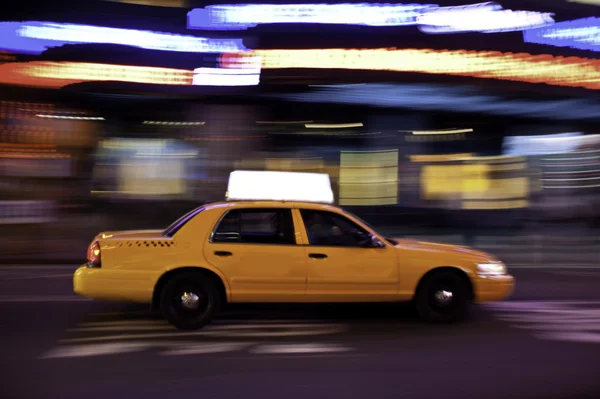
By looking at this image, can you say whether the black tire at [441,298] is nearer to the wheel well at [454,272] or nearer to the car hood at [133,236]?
the wheel well at [454,272]

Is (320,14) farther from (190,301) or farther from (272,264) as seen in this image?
Result: (190,301)

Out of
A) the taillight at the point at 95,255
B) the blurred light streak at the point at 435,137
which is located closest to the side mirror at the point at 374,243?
the taillight at the point at 95,255

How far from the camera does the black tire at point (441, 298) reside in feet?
22.7

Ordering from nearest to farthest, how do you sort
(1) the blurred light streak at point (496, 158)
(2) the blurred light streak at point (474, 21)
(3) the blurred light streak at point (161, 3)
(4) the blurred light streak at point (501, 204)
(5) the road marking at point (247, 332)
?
(5) the road marking at point (247, 332) → (2) the blurred light streak at point (474, 21) → (3) the blurred light streak at point (161, 3) → (1) the blurred light streak at point (496, 158) → (4) the blurred light streak at point (501, 204)

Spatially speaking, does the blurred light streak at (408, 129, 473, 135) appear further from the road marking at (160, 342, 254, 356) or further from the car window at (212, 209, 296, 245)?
the road marking at (160, 342, 254, 356)

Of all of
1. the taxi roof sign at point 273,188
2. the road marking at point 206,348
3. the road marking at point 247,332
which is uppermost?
the taxi roof sign at point 273,188

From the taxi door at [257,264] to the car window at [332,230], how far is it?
0.24m

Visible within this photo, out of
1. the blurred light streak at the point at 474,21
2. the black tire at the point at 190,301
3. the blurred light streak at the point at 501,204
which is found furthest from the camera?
the blurred light streak at the point at 501,204

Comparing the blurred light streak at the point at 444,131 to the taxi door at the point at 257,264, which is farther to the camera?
the blurred light streak at the point at 444,131

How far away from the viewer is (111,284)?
6.48 metres

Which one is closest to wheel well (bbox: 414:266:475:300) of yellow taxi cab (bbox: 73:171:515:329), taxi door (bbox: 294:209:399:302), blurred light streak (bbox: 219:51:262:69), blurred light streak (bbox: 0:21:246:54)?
yellow taxi cab (bbox: 73:171:515:329)

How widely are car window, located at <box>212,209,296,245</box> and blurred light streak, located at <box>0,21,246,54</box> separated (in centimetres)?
856

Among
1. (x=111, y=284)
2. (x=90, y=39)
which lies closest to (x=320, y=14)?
(x=90, y=39)

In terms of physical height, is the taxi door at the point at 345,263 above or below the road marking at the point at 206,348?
above
